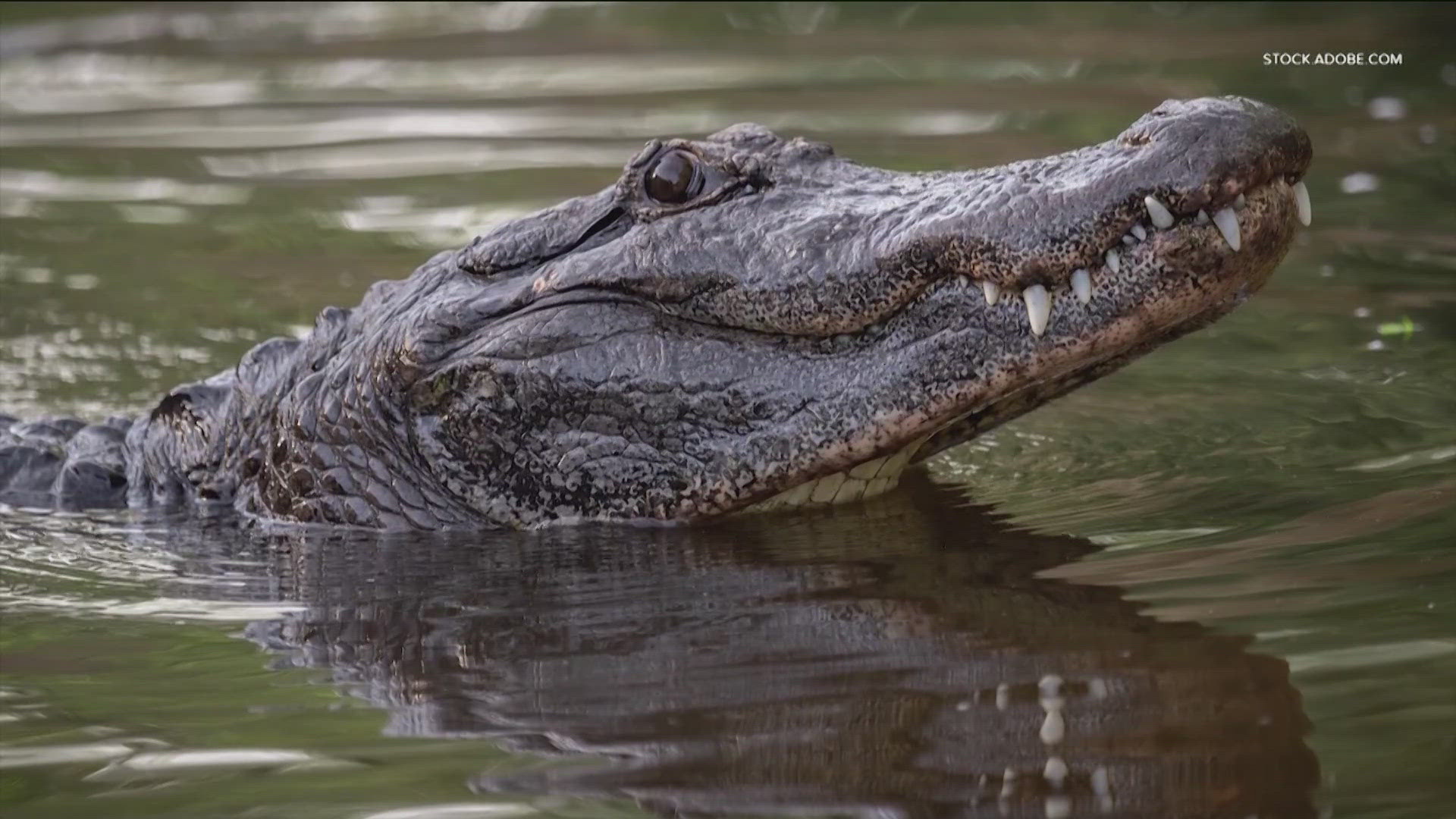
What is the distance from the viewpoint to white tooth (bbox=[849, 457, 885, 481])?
4.94m

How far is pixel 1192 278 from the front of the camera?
4074mm

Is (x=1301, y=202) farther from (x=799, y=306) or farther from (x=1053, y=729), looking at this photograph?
(x=1053, y=729)

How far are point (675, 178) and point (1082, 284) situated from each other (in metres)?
1.14

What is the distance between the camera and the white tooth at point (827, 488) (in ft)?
16.2

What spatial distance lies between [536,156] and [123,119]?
3326 mm

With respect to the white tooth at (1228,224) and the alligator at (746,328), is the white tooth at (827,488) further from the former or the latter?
the white tooth at (1228,224)

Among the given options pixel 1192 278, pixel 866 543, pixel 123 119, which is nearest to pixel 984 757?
pixel 1192 278

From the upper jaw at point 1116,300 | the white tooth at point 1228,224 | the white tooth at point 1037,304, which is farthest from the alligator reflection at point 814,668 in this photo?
the white tooth at point 1228,224

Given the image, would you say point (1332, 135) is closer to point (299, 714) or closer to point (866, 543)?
point (866, 543)

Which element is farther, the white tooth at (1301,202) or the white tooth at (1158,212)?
the white tooth at (1301,202)

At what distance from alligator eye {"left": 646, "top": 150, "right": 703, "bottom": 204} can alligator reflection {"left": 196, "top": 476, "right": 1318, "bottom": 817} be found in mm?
844

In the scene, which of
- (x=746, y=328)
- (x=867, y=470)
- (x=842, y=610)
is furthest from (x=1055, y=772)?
(x=867, y=470)

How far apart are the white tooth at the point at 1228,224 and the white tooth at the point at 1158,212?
0.09 metres

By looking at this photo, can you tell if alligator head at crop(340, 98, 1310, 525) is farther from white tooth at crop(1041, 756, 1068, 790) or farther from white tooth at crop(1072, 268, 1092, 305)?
white tooth at crop(1041, 756, 1068, 790)
